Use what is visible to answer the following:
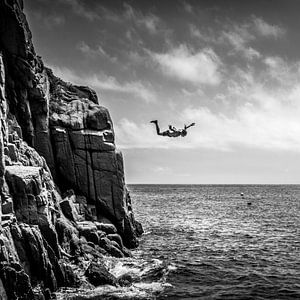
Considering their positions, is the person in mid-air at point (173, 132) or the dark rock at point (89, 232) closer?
the person in mid-air at point (173, 132)

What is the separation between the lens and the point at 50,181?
1649 inches

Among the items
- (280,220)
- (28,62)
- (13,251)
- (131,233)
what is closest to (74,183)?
(131,233)

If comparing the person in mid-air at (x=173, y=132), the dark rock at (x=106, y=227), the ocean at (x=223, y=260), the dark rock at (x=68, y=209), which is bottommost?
the ocean at (x=223, y=260)

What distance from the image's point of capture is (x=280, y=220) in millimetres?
78875

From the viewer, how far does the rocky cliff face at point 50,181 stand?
28.9 meters

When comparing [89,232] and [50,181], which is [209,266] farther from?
[50,181]

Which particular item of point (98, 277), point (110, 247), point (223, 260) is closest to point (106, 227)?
point (110, 247)

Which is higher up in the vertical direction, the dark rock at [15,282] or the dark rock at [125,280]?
the dark rock at [15,282]

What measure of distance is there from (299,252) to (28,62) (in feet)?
133

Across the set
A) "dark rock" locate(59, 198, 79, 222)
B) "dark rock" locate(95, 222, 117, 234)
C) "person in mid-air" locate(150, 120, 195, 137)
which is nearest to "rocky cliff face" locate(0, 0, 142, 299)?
"dark rock" locate(95, 222, 117, 234)

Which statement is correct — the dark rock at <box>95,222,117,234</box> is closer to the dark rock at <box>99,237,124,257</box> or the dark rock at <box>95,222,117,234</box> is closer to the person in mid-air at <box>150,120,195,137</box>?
the dark rock at <box>99,237,124,257</box>

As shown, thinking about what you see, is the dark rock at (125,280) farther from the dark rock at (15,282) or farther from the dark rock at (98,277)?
the dark rock at (15,282)

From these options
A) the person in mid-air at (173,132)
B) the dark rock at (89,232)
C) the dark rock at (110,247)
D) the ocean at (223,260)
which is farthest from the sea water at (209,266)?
the person in mid-air at (173,132)

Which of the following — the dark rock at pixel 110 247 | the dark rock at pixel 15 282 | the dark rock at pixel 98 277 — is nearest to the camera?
the dark rock at pixel 15 282
